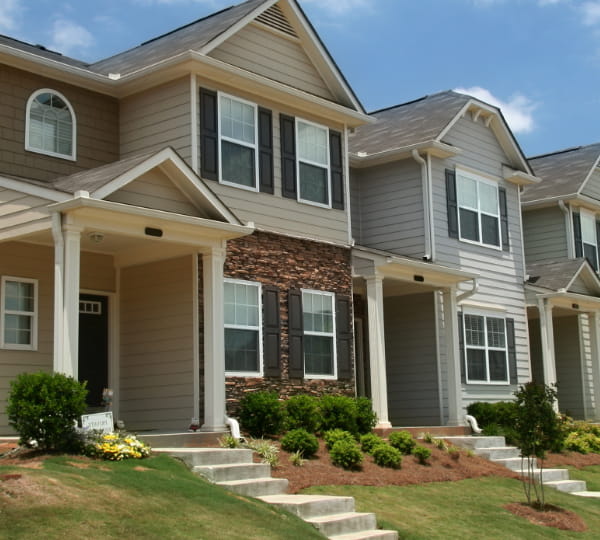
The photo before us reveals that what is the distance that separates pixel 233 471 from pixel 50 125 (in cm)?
749

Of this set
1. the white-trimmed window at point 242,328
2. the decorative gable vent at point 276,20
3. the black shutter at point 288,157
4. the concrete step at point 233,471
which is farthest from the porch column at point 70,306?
the decorative gable vent at point 276,20

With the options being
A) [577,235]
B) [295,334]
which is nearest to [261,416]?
[295,334]

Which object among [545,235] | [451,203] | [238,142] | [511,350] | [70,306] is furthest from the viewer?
[545,235]

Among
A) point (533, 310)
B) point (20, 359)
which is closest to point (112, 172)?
point (20, 359)

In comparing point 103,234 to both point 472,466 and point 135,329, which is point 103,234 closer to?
point 135,329

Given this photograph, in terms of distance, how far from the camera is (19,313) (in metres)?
15.7

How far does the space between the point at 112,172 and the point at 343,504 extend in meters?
6.00

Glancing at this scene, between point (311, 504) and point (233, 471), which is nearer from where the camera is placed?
point (311, 504)

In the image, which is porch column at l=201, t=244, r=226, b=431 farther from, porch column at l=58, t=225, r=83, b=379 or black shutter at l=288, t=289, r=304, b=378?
black shutter at l=288, t=289, r=304, b=378

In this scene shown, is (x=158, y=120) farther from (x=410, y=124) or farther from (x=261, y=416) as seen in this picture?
(x=410, y=124)

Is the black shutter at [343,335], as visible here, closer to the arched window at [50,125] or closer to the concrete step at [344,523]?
the arched window at [50,125]

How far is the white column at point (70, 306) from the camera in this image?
13.3 meters

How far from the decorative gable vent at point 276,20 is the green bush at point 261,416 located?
764 cm

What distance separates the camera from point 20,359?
15.7m
